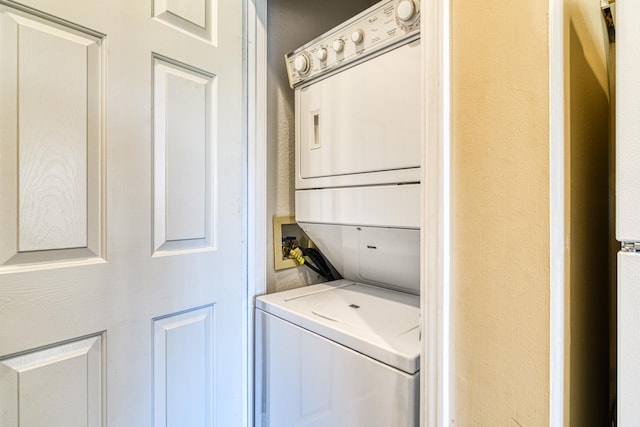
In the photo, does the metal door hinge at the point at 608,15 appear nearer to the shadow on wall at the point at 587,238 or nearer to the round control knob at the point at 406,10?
the shadow on wall at the point at 587,238

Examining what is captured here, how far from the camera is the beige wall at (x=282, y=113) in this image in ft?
4.58

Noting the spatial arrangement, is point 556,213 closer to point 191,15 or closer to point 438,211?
point 438,211

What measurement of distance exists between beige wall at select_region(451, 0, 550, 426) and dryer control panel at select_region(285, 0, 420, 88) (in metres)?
0.33

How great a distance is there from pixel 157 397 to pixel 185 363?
0.38 feet

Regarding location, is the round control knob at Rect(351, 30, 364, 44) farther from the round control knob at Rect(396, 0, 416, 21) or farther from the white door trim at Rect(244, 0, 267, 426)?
the white door trim at Rect(244, 0, 267, 426)

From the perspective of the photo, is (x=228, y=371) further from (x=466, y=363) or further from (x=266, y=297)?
(x=466, y=363)

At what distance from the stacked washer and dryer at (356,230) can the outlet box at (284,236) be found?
0.09 m

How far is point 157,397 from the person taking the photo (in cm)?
98

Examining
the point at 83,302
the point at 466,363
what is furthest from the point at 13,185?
the point at 466,363

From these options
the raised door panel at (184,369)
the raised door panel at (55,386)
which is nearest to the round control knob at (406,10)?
the raised door panel at (184,369)

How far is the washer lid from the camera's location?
0.83 meters

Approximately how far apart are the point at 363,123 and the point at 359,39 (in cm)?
A: 28
